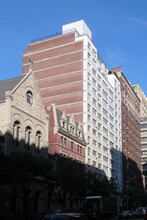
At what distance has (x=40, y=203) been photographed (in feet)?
157

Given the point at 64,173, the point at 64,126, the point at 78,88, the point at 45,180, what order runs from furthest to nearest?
the point at 78,88 → the point at 64,126 → the point at 64,173 → the point at 45,180

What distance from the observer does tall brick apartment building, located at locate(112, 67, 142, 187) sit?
377 feet

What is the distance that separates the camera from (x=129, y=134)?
122m

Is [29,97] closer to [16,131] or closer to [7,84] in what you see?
[7,84]

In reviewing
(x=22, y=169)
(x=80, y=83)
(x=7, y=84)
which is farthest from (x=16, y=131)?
(x=80, y=83)

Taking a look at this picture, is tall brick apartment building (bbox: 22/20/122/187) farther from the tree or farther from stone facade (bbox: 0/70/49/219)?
the tree

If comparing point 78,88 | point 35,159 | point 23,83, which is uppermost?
point 78,88

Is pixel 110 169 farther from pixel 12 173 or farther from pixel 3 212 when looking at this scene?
pixel 12 173

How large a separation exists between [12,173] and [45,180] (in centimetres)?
648

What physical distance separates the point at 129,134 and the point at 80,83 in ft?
167

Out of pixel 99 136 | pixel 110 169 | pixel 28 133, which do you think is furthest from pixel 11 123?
pixel 110 169

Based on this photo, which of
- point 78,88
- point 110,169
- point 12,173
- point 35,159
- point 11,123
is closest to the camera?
point 12,173

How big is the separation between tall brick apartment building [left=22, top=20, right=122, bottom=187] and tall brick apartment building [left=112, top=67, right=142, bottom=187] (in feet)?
61.9

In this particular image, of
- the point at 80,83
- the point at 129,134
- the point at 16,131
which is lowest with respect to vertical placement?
the point at 16,131
